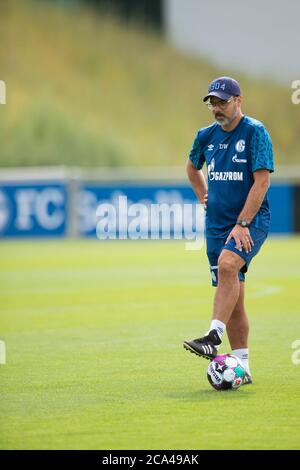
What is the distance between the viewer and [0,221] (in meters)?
35.1

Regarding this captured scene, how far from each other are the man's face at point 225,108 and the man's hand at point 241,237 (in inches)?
33.2

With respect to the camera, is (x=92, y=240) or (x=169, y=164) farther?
(x=169, y=164)

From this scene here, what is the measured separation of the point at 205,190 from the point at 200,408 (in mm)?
2356

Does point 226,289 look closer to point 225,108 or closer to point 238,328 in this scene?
point 238,328

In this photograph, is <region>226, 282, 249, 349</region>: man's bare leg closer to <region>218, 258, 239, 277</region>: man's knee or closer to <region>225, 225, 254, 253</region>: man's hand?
<region>218, 258, 239, 277</region>: man's knee

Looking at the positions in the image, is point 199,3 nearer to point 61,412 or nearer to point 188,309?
point 188,309

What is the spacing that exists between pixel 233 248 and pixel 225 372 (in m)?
0.94

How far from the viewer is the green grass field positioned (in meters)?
7.54

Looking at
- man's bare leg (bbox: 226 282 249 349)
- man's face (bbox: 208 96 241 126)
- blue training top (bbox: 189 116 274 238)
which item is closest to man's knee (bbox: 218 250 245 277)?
blue training top (bbox: 189 116 274 238)

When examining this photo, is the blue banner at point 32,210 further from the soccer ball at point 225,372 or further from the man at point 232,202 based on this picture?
the soccer ball at point 225,372

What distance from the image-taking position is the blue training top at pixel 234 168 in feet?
30.4

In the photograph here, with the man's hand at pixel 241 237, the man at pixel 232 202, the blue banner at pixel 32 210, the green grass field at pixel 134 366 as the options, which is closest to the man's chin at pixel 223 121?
the man at pixel 232 202
